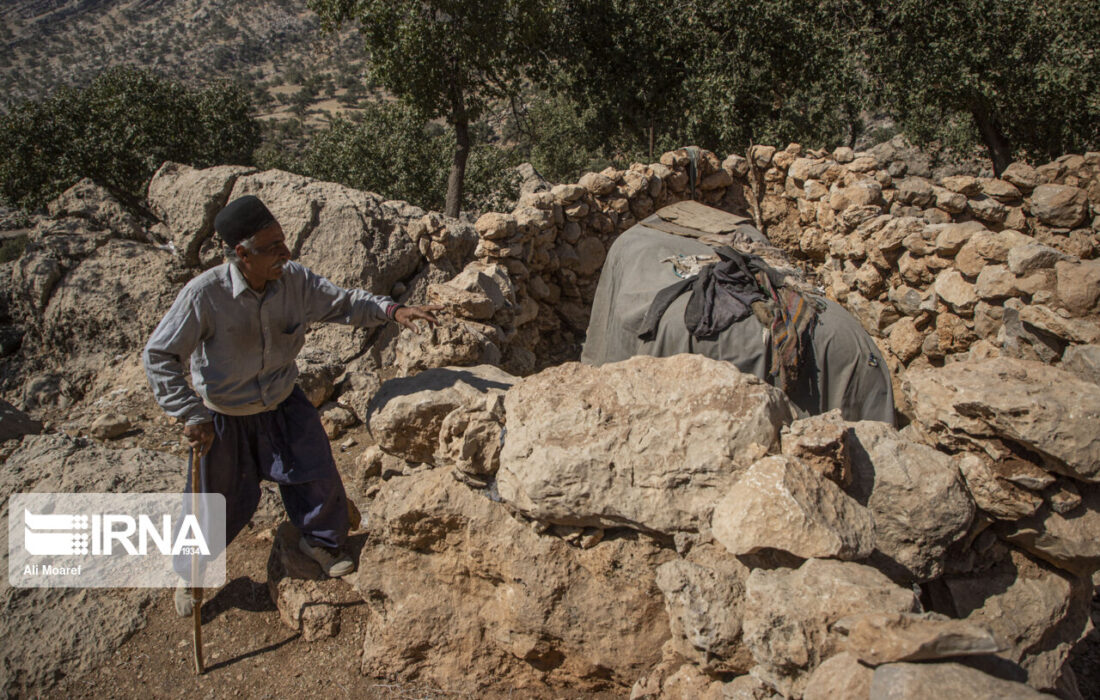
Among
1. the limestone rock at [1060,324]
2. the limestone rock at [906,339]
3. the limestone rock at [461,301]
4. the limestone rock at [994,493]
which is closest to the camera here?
the limestone rock at [994,493]

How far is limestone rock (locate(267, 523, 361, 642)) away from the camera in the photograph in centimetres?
283

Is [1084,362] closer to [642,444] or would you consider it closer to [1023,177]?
[642,444]

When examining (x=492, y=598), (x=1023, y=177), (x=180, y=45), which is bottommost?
(x=492, y=598)

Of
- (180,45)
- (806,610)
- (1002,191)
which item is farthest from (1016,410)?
(180,45)

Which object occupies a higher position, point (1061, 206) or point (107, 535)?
point (1061, 206)

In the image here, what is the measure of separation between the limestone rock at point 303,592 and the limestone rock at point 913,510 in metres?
2.22

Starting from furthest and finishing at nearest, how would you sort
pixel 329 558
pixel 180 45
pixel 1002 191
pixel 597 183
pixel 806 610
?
pixel 180 45
pixel 597 183
pixel 1002 191
pixel 329 558
pixel 806 610

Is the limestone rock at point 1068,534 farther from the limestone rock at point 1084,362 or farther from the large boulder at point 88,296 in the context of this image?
the large boulder at point 88,296

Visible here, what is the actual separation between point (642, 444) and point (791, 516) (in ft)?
1.87

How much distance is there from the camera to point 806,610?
5.74 feet

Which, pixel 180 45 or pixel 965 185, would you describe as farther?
pixel 180 45

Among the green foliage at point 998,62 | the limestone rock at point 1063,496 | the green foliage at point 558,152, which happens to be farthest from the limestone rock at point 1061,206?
the green foliage at point 558,152

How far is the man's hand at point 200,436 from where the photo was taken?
2.58 m

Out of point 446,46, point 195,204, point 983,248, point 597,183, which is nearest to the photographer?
point 983,248
